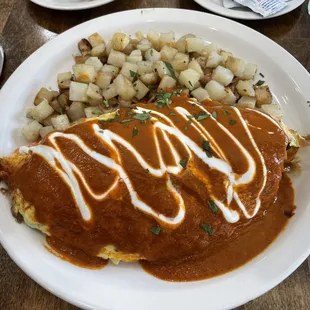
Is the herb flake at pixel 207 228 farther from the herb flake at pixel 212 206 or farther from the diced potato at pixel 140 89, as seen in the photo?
the diced potato at pixel 140 89

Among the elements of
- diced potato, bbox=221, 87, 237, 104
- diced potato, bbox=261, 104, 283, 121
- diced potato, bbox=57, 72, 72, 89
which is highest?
diced potato, bbox=261, 104, 283, 121

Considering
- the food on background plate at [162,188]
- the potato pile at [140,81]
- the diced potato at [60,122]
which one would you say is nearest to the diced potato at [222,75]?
the potato pile at [140,81]

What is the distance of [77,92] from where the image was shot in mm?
1946

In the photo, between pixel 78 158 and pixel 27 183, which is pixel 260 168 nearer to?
pixel 78 158

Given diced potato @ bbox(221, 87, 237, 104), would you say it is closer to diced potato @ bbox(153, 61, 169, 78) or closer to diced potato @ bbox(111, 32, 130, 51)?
diced potato @ bbox(153, 61, 169, 78)

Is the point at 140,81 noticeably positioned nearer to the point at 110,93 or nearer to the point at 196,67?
the point at 110,93

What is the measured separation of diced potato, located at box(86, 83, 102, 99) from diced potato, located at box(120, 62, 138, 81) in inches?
6.8

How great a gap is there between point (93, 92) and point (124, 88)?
0.54 feet

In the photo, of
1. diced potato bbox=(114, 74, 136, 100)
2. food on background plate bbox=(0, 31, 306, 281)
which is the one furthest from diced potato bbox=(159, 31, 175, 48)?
food on background plate bbox=(0, 31, 306, 281)

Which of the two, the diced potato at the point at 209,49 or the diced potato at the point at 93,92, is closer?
the diced potato at the point at 93,92

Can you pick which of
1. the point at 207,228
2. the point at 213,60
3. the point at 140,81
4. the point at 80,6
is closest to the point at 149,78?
the point at 140,81

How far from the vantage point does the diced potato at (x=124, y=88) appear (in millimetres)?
1938

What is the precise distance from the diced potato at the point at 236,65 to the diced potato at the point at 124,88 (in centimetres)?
54

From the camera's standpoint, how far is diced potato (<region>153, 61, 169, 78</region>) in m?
1.98
